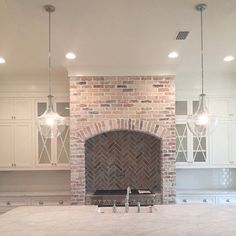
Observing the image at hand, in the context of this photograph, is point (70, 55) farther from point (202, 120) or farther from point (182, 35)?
point (202, 120)

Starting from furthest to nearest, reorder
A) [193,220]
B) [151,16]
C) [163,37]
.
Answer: [163,37] < [151,16] < [193,220]

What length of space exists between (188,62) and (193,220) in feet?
9.70

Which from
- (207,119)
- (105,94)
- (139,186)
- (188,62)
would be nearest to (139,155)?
(139,186)

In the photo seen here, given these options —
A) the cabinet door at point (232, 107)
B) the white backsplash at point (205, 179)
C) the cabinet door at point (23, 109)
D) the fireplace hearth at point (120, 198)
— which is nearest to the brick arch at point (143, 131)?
the fireplace hearth at point (120, 198)

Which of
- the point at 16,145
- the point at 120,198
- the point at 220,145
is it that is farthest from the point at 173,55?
the point at 16,145

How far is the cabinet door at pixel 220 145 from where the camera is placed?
5738mm

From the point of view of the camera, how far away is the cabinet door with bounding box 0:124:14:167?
18.6 feet

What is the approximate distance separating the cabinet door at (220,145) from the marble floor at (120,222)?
7.69 ft

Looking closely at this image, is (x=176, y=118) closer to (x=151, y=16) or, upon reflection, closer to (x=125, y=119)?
(x=125, y=119)

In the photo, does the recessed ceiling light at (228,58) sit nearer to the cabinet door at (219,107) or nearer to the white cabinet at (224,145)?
the cabinet door at (219,107)

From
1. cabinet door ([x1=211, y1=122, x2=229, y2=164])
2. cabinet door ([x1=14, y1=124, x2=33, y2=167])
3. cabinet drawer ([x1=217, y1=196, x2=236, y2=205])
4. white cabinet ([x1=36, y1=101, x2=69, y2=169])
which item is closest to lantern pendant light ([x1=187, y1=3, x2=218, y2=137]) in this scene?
cabinet door ([x1=211, y1=122, x2=229, y2=164])

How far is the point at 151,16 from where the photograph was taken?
10.3 feet

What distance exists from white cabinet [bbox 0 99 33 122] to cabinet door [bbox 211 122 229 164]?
12.2 ft

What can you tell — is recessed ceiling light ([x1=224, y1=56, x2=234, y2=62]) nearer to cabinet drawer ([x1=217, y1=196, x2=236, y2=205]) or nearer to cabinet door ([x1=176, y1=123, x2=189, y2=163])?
cabinet door ([x1=176, y1=123, x2=189, y2=163])
